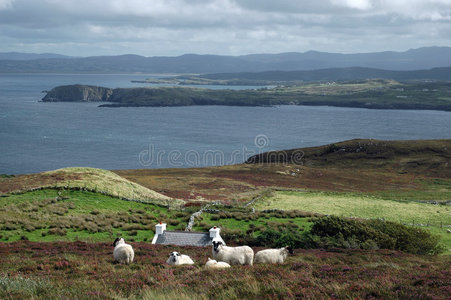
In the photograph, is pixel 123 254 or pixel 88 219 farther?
pixel 88 219

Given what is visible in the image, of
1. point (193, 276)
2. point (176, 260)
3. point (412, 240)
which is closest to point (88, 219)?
point (176, 260)

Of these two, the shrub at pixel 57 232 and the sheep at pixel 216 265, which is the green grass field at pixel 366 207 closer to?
the shrub at pixel 57 232

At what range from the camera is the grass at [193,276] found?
39.1 feet

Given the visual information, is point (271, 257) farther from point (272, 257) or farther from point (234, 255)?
point (234, 255)

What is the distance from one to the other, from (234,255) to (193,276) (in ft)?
14.7

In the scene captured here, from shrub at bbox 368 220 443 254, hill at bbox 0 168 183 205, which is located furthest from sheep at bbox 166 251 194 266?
→ hill at bbox 0 168 183 205

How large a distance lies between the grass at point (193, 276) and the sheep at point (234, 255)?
36.0 inches

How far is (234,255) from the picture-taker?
781 inches

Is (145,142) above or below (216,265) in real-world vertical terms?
below

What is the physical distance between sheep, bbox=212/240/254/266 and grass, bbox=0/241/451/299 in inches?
36.0

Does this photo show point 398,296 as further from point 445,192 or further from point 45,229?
point 445,192

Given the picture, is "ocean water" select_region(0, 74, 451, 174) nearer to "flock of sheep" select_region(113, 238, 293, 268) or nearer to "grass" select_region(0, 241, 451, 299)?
"grass" select_region(0, 241, 451, 299)

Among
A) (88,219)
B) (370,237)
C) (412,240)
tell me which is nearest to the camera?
(412,240)

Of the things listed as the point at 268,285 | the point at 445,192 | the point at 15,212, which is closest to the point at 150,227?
the point at 15,212
